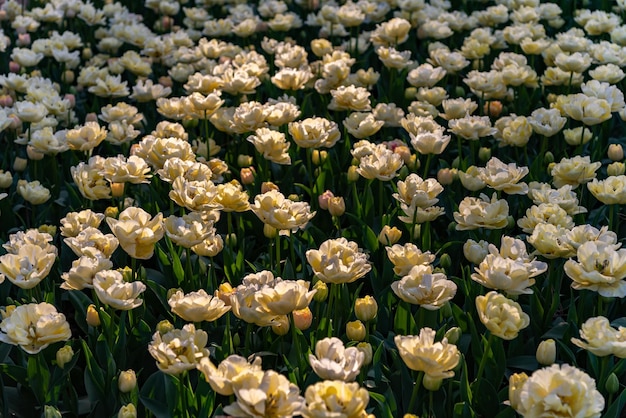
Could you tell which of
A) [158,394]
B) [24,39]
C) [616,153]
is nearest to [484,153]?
[616,153]

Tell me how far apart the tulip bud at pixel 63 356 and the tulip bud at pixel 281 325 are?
0.61 metres

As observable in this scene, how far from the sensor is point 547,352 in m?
2.28

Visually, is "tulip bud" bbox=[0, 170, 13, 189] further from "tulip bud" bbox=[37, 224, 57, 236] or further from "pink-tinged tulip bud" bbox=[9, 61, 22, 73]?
"pink-tinged tulip bud" bbox=[9, 61, 22, 73]

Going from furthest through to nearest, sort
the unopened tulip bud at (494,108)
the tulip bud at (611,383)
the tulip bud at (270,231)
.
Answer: the unopened tulip bud at (494,108) → the tulip bud at (270,231) → the tulip bud at (611,383)

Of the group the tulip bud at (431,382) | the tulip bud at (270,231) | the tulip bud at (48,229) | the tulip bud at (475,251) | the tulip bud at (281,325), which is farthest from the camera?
the tulip bud at (48,229)

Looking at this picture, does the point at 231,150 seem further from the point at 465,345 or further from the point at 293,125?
the point at 465,345

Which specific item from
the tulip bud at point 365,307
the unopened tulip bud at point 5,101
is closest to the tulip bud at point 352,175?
the tulip bud at point 365,307

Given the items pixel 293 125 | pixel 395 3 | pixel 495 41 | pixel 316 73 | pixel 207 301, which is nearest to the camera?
pixel 207 301

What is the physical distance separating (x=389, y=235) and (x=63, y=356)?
3.70ft

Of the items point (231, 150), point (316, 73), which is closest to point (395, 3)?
point (316, 73)

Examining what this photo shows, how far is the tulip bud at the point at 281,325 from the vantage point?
2.34 m

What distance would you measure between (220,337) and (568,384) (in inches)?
48.1

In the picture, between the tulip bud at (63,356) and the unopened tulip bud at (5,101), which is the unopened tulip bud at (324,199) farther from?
the unopened tulip bud at (5,101)

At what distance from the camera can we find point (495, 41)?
500 centimetres
